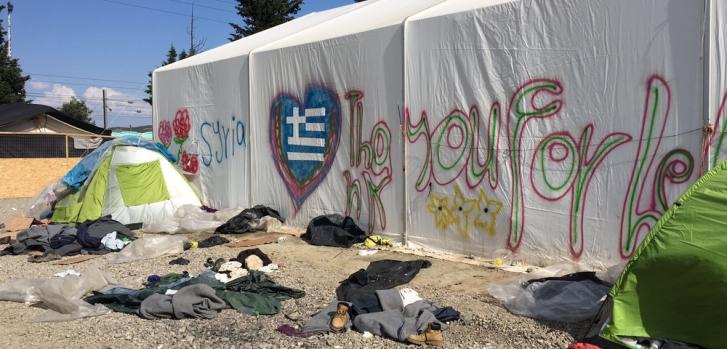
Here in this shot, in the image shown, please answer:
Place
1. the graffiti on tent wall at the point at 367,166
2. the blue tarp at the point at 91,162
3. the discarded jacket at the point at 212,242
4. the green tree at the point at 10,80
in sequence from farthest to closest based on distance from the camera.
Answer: the green tree at the point at 10,80 → the blue tarp at the point at 91,162 → the discarded jacket at the point at 212,242 → the graffiti on tent wall at the point at 367,166

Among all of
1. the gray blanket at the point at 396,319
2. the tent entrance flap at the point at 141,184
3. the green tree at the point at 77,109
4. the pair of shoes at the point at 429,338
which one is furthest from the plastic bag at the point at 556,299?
the green tree at the point at 77,109

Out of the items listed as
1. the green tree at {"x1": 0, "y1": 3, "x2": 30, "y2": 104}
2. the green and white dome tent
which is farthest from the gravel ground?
the green tree at {"x1": 0, "y1": 3, "x2": 30, "y2": 104}

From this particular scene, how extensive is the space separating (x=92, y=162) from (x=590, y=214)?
31.1 ft

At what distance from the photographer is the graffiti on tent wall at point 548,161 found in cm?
554

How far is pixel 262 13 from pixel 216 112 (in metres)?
19.3

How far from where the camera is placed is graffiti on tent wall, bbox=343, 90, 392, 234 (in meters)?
8.24

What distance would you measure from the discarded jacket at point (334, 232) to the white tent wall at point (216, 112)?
2.63 metres

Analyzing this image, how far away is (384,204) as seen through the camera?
326 inches

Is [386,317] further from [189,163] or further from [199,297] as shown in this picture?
[189,163]

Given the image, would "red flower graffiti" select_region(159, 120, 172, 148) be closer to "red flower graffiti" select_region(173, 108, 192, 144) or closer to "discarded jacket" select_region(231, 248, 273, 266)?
"red flower graffiti" select_region(173, 108, 192, 144)

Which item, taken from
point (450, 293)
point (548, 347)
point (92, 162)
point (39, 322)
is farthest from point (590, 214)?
point (92, 162)

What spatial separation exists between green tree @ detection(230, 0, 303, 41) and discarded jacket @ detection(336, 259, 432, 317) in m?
24.9

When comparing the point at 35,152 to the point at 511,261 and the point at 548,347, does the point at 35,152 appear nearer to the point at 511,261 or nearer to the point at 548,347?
the point at 511,261

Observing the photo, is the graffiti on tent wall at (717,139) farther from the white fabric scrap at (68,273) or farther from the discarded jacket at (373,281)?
the white fabric scrap at (68,273)
